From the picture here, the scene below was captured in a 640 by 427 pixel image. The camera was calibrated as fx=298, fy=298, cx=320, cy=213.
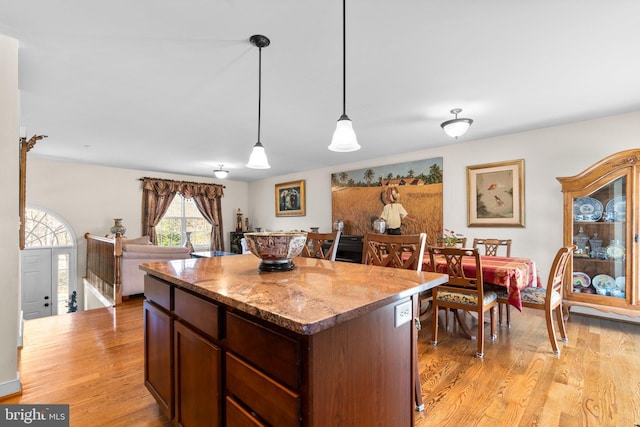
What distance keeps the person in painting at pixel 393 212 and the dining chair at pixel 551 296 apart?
2221 mm

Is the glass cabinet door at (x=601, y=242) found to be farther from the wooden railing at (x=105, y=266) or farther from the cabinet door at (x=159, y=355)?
the wooden railing at (x=105, y=266)

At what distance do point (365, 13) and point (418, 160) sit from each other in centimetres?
342

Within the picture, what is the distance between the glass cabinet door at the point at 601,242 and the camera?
2992 mm

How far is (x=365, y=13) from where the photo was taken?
Result: 1.65 meters

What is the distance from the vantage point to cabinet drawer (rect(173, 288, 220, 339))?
3.79 ft

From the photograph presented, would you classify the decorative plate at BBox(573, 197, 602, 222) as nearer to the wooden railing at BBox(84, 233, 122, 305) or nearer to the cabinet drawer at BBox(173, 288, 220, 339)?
the cabinet drawer at BBox(173, 288, 220, 339)

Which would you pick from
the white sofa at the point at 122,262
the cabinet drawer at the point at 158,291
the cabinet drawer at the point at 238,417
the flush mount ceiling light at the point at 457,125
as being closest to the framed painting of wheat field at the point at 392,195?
the flush mount ceiling light at the point at 457,125

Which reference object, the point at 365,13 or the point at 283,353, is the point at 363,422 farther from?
the point at 365,13

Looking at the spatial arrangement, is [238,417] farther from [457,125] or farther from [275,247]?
[457,125]

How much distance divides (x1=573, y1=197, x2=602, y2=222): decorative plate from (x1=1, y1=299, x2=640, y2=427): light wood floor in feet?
3.79

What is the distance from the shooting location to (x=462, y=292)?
2594mm

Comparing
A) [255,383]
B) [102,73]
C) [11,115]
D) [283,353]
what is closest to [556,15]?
[283,353]

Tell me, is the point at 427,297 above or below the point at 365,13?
below

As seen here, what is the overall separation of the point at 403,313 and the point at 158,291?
1.28 metres
